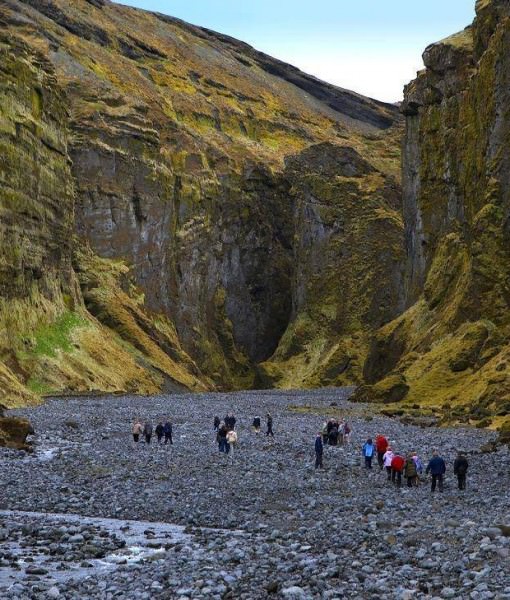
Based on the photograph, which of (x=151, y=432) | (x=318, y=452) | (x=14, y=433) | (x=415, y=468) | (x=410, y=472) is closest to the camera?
(x=410, y=472)

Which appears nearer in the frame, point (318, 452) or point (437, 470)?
point (437, 470)

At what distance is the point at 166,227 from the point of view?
116 m

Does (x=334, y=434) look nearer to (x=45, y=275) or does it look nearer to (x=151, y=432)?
(x=151, y=432)

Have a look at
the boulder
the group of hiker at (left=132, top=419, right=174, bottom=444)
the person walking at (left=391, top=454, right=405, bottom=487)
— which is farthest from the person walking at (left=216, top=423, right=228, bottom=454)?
the person walking at (left=391, top=454, right=405, bottom=487)

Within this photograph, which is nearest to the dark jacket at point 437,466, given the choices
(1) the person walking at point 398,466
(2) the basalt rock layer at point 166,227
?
(1) the person walking at point 398,466

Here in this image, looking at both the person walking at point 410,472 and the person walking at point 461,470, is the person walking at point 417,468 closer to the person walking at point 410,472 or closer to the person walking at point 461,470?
the person walking at point 410,472

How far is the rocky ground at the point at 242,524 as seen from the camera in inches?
655

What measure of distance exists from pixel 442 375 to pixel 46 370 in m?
30.5

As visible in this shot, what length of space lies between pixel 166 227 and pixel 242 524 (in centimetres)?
9473

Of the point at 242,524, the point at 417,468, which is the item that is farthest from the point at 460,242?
the point at 242,524

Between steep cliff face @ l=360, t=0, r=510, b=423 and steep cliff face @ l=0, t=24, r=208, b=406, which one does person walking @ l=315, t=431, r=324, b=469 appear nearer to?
steep cliff face @ l=360, t=0, r=510, b=423

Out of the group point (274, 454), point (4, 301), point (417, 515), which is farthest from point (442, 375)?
point (417, 515)

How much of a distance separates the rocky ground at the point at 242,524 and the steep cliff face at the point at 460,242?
65.2 feet

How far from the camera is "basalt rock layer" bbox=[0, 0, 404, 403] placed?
268 ft
